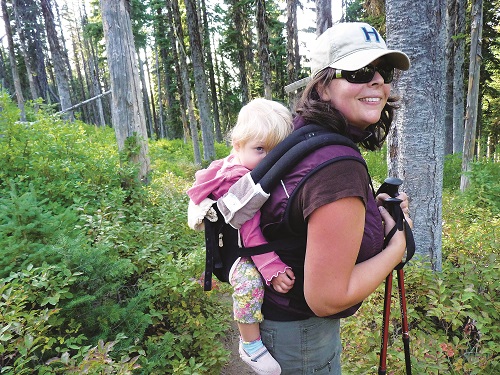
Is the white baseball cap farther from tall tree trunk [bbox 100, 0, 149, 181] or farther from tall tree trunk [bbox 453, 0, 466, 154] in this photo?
tall tree trunk [bbox 453, 0, 466, 154]

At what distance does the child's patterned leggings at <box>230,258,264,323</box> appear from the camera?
1.37 metres

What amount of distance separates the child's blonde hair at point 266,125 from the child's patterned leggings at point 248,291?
58 centimetres

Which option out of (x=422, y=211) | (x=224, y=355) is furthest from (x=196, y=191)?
(x=422, y=211)

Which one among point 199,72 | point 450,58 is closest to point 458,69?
point 450,58

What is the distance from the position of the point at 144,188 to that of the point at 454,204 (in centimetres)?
651

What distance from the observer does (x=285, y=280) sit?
1.24 meters

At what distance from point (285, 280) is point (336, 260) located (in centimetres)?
29

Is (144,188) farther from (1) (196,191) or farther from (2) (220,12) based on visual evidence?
(2) (220,12)

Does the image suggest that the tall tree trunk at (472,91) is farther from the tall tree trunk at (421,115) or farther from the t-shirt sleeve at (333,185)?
the t-shirt sleeve at (333,185)

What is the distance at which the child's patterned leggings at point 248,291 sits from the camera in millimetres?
1372

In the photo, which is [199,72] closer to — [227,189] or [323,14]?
[323,14]

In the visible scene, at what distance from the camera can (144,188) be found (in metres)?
5.88

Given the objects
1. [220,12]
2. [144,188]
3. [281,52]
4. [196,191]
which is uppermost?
[220,12]

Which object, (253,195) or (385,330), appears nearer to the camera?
(253,195)
